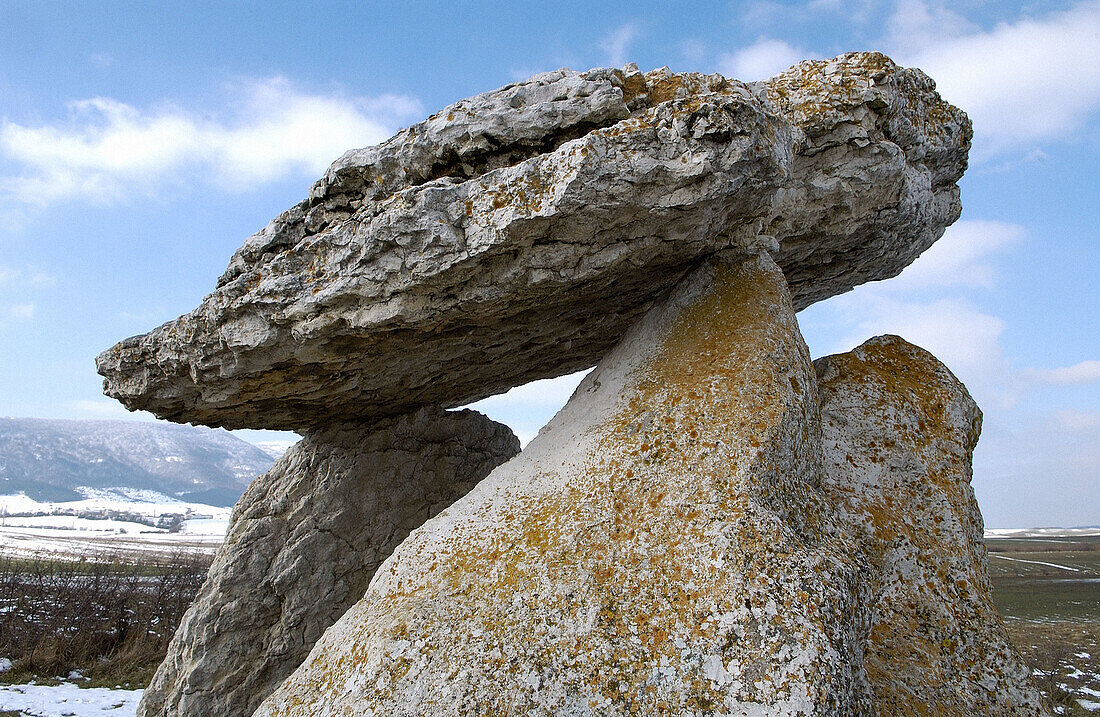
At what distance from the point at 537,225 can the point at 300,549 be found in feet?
16.6

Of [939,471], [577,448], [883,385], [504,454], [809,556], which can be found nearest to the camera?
[809,556]

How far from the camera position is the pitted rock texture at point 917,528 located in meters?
5.11

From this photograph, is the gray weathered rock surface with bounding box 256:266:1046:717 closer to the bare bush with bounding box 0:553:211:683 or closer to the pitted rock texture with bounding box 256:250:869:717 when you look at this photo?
the pitted rock texture with bounding box 256:250:869:717

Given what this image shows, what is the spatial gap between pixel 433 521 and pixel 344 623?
3.19 ft

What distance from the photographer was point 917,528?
226 inches

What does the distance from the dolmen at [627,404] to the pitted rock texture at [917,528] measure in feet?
0.08

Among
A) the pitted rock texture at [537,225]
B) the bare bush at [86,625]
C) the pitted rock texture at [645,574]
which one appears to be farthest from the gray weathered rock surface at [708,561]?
the bare bush at [86,625]

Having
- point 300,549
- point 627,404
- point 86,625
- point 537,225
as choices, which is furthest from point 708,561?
point 86,625

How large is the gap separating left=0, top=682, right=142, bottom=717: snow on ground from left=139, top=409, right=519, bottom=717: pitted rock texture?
358cm

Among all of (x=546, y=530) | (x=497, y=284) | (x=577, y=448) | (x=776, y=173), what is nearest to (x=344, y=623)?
(x=546, y=530)

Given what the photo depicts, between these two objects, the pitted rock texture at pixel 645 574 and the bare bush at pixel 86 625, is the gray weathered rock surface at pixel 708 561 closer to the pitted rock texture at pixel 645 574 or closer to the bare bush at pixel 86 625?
the pitted rock texture at pixel 645 574

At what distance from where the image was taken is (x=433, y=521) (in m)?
5.52

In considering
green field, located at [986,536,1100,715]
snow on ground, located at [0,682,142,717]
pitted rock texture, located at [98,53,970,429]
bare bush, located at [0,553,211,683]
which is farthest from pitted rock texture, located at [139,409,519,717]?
bare bush, located at [0,553,211,683]

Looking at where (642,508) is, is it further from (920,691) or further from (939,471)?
(939,471)
